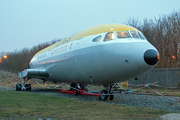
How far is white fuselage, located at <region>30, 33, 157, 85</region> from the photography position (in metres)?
A: 6.84

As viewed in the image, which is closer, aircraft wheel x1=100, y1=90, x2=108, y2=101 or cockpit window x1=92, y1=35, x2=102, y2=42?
cockpit window x1=92, y1=35, x2=102, y2=42

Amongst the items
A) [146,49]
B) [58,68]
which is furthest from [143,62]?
[58,68]

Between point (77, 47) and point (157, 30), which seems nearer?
point (77, 47)

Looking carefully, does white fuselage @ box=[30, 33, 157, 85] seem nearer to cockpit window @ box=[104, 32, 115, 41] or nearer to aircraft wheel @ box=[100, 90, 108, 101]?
cockpit window @ box=[104, 32, 115, 41]

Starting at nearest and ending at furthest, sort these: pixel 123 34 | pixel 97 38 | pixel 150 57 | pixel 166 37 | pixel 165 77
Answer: pixel 150 57, pixel 123 34, pixel 97 38, pixel 165 77, pixel 166 37

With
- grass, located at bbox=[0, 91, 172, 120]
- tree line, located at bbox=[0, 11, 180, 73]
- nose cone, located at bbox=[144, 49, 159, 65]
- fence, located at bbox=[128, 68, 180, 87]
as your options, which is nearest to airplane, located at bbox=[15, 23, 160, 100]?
nose cone, located at bbox=[144, 49, 159, 65]

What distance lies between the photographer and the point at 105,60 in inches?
299

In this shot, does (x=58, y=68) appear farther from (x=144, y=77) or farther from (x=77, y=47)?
(x=144, y=77)

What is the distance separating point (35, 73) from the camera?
1538 centimetres

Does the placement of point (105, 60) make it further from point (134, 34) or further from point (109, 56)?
point (134, 34)

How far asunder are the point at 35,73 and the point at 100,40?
904cm

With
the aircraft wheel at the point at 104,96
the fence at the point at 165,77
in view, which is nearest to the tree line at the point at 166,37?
the fence at the point at 165,77

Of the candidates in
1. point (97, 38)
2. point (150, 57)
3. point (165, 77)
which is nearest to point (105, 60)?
point (97, 38)

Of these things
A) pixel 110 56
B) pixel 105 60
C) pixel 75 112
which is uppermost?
pixel 110 56
